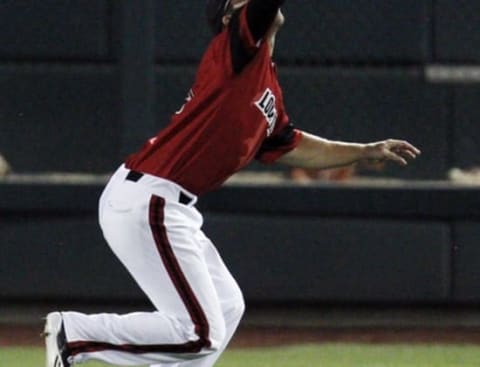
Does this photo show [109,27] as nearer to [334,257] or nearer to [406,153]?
[334,257]

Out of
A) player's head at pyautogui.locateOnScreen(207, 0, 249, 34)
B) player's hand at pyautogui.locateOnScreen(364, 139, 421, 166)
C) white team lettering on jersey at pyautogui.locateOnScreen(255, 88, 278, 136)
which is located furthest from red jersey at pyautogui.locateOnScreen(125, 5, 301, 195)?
player's hand at pyautogui.locateOnScreen(364, 139, 421, 166)

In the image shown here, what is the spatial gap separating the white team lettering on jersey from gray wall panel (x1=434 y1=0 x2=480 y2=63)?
124 inches

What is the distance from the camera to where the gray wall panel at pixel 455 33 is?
8.62m

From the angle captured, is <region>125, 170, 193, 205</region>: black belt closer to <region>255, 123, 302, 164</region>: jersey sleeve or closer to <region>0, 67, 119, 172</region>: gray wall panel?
<region>255, 123, 302, 164</region>: jersey sleeve

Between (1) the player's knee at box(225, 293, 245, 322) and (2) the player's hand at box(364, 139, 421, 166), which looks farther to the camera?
(2) the player's hand at box(364, 139, 421, 166)

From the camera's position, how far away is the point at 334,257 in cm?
859

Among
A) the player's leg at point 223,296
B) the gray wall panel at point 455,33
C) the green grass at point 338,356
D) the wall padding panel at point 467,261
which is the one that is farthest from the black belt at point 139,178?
the gray wall panel at point 455,33

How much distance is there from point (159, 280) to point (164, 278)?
0.08ft

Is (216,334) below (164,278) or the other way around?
below

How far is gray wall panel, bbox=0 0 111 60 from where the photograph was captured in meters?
8.71

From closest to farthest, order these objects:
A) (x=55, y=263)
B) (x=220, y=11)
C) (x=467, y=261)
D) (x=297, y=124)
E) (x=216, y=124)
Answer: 1. (x=216, y=124)
2. (x=220, y=11)
3. (x=467, y=261)
4. (x=55, y=263)
5. (x=297, y=124)

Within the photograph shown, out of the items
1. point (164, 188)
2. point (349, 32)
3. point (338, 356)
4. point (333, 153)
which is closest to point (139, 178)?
point (164, 188)

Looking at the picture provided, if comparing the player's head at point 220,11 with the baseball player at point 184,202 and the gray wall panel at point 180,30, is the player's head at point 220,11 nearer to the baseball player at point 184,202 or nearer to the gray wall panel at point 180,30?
the baseball player at point 184,202

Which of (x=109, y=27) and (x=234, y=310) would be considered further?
(x=109, y=27)
